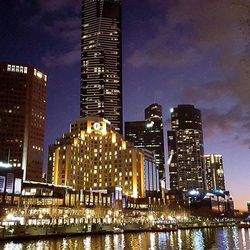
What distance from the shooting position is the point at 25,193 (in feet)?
527

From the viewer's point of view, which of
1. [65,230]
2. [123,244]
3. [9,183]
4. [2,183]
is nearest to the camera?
[123,244]

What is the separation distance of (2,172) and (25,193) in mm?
22979

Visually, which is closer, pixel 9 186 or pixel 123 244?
pixel 123 244

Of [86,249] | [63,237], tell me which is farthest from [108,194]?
[86,249]

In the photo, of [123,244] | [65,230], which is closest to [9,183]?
[65,230]

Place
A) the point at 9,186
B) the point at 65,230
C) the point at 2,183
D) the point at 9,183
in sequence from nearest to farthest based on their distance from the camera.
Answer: the point at 65,230
the point at 2,183
the point at 9,186
the point at 9,183

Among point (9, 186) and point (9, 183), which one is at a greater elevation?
point (9, 183)

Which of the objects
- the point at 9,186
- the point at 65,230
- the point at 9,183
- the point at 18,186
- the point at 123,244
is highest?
the point at 9,183

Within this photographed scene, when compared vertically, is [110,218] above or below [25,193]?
below

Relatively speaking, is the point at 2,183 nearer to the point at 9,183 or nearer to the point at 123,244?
the point at 9,183

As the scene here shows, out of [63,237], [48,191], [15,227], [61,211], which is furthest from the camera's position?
[48,191]

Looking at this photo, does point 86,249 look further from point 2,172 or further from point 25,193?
point 25,193

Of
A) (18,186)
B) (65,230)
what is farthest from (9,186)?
(65,230)

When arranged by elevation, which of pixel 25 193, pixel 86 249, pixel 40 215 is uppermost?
pixel 25 193
